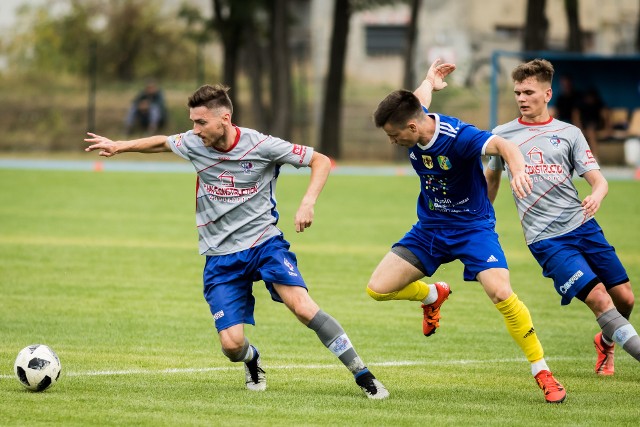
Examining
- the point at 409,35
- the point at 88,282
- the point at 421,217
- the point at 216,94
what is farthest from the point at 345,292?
the point at 409,35

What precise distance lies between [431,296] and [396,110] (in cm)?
187

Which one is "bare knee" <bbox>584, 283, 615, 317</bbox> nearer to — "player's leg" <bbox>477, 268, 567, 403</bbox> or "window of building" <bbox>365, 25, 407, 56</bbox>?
"player's leg" <bbox>477, 268, 567, 403</bbox>

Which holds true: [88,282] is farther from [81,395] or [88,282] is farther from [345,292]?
[81,395]

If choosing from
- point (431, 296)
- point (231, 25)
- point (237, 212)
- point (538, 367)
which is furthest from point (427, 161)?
point (231, 25)

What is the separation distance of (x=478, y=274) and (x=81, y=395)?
2.65 m

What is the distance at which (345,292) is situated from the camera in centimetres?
1274

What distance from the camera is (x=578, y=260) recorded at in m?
8.05

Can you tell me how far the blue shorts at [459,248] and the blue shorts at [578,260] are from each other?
50cm

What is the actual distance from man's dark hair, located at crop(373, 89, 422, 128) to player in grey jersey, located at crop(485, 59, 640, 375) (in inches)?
40.9

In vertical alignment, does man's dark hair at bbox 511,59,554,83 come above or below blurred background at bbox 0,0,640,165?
above

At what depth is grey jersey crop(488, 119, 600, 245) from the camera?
8156 millimetres

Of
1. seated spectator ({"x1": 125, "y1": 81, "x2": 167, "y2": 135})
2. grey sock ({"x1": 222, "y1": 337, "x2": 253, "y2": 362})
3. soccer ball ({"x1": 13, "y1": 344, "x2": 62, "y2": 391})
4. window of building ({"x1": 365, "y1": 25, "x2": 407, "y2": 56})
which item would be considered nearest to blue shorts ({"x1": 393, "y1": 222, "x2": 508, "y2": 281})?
grey sock ({"x1": 222, "y1": 337, "x2": 253, "y2": 362})

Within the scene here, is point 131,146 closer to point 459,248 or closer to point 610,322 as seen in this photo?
point 459,248

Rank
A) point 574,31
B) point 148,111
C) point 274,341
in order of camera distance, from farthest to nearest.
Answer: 1. point 148,111
2. point 574,31
3. point 274,341
